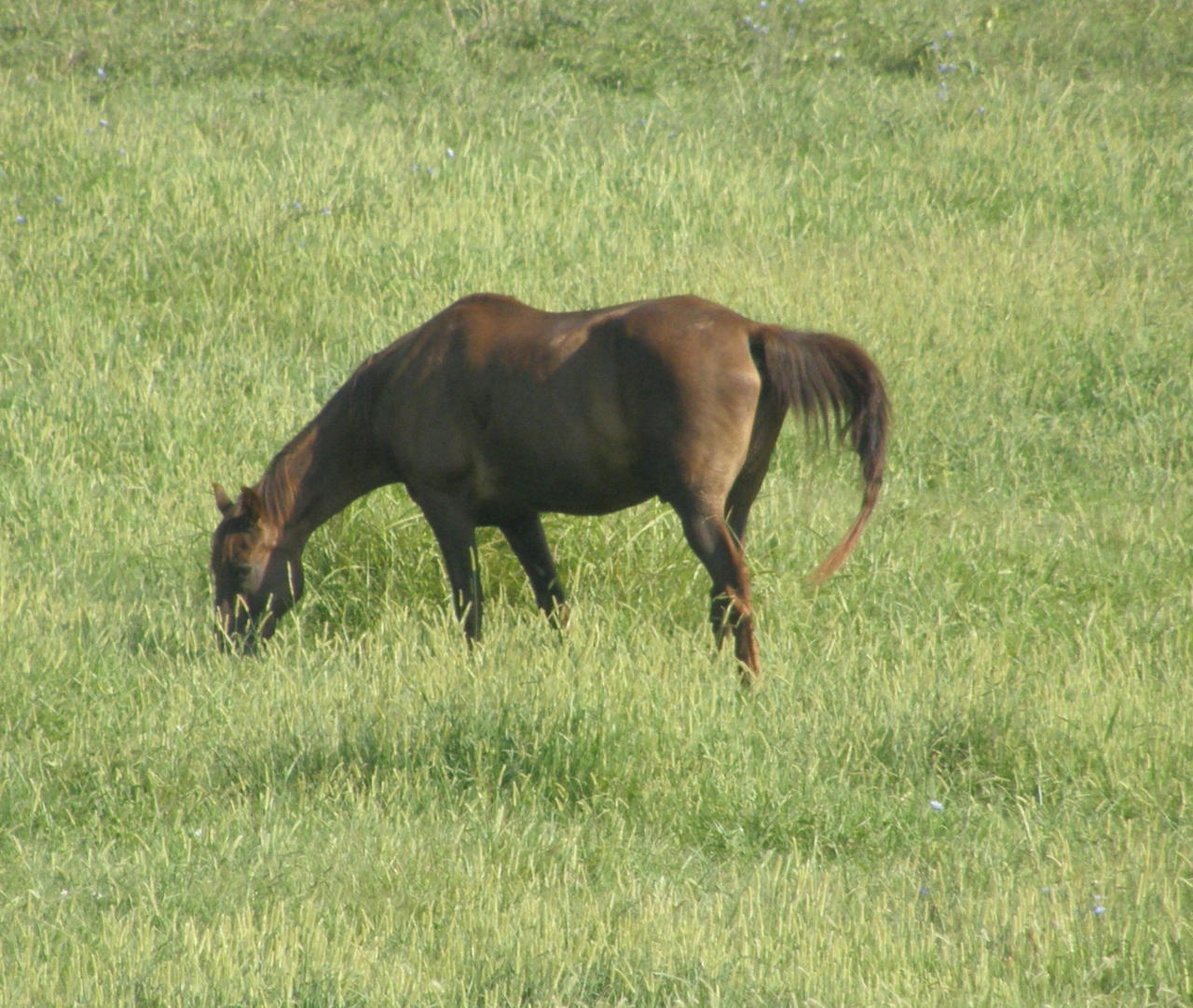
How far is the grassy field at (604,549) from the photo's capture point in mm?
3615

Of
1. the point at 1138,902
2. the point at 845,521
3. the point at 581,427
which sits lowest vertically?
the point at 845,521

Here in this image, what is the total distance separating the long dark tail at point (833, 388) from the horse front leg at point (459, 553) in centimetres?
126

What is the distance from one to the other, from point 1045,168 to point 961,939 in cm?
882

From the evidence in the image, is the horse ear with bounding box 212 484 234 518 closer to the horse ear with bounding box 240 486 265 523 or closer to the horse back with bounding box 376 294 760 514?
the horse ear with bounding box 240 486 265 523

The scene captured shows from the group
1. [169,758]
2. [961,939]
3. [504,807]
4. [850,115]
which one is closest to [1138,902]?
[961,939]

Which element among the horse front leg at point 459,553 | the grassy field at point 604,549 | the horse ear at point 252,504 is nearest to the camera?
the grassy field at point 604,549

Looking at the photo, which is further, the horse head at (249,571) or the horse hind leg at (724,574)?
the horse head at (249,571)

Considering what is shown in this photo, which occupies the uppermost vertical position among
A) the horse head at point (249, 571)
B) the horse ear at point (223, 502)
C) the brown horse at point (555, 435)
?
the brown horse at point (555, 435)

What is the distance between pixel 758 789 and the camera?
4309 millimetres

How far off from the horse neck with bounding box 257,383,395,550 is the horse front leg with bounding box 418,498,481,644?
409mm

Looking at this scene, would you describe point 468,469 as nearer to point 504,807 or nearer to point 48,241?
point 504,807

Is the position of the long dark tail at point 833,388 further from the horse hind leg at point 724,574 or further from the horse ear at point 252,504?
the horse ear at point 252,504

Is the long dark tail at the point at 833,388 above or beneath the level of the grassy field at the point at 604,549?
above

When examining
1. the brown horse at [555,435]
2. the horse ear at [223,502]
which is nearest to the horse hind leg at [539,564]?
the brown horse at [555,435]
